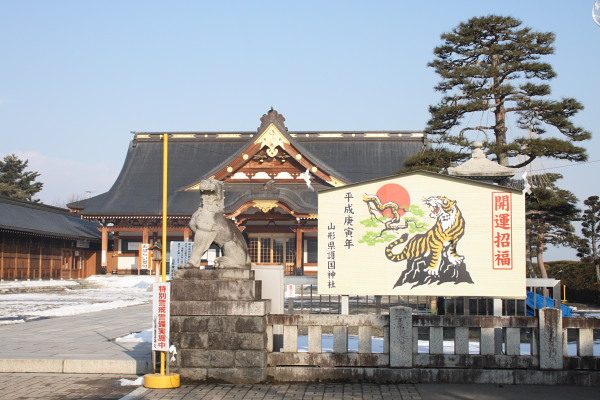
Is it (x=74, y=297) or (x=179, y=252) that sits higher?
(x=179, y=252)

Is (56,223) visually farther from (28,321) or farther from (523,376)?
(523,376)

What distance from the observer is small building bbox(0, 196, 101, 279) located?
34.0 metres

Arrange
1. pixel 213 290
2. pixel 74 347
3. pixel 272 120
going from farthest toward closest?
pixel 272 120 < pixel 74 347 < pixel 213 290

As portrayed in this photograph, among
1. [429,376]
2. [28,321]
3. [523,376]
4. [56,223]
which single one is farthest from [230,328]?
[56,223]

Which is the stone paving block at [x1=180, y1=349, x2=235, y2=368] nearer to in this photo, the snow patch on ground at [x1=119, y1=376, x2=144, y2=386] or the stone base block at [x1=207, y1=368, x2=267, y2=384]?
the stone base block at [x1=207, y1=368, x2=267, y2=384]

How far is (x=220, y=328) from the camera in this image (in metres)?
8.77

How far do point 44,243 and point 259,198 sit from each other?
40.2 feet

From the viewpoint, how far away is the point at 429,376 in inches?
344

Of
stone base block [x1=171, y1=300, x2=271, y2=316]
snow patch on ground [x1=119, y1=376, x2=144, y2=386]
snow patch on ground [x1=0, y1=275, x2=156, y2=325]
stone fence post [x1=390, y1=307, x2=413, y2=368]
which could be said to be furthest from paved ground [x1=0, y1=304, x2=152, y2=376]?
stone fence post [x1=390, y1=307, x2=413, y2=368]

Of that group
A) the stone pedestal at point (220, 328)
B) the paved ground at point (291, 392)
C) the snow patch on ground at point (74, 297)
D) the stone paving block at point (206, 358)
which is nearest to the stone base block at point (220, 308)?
the stone pedestal at point (220, 328)

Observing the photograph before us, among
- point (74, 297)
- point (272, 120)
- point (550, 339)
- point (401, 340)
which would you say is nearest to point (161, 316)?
point (401, 340)

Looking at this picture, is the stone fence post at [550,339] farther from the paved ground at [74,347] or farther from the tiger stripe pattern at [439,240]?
the paved ground at [74,347]

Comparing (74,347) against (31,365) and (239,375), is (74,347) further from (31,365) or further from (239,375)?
(239,375)

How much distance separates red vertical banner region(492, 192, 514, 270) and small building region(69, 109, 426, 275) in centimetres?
2457
